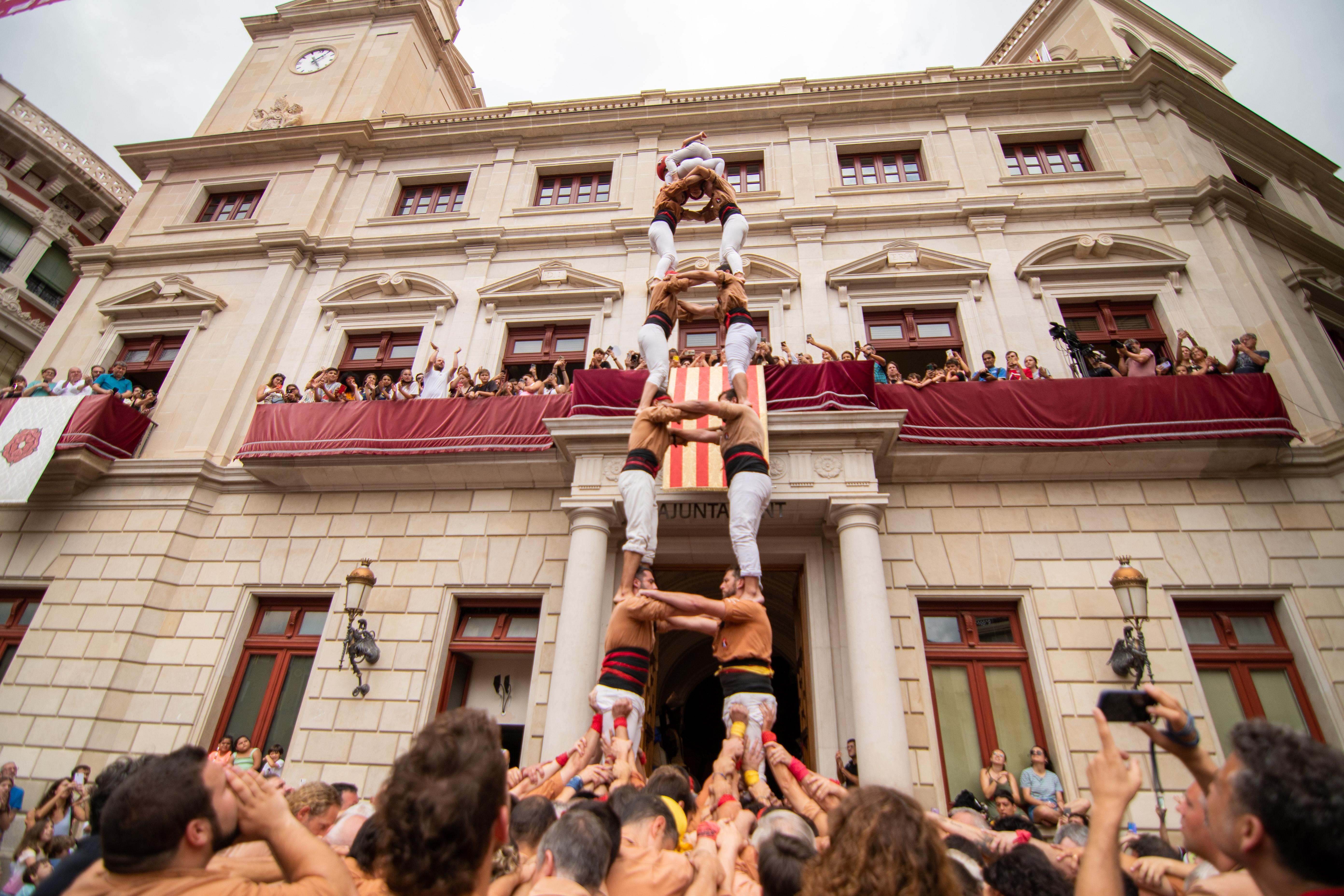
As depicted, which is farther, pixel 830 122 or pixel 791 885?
pixel 830 122

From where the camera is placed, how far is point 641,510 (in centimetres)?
682

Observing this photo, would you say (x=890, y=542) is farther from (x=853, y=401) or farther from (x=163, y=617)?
(x=163, y=617)

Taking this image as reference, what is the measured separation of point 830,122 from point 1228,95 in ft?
31.6

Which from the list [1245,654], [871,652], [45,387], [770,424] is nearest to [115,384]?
[45,387]

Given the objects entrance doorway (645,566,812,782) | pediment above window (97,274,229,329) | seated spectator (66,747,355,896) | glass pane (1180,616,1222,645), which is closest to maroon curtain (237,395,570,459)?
entrance doorway (645,566,812,782)

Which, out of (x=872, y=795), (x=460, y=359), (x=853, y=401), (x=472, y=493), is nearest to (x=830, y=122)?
(x=853, y=401)

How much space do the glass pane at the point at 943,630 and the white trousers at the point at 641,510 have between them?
450 centimetres

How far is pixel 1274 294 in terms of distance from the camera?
467 inches

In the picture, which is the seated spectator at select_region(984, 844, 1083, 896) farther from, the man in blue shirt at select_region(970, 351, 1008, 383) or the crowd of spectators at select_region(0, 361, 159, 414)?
the crowd of spectators at select_region(0, 361, 159, 414)

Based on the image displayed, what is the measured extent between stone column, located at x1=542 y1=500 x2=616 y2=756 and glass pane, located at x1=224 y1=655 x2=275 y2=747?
5061mm

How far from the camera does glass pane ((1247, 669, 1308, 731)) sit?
8.72 meters

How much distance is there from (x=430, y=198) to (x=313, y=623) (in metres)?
10.8

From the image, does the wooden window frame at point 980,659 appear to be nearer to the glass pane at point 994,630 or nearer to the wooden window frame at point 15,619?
the glass pane at point 994,630

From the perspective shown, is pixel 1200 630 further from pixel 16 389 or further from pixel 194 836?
pixel 16 389
